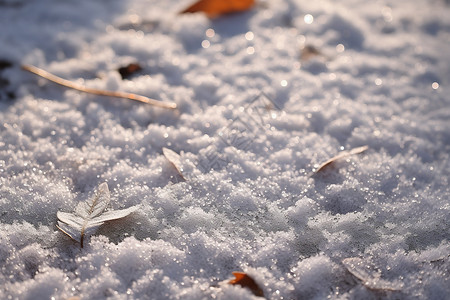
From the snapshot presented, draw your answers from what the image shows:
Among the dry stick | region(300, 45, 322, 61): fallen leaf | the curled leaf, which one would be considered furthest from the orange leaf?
the curled leaf

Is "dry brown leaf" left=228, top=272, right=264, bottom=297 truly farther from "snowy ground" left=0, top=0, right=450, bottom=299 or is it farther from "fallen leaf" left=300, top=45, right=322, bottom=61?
"fallen leaf" left=300, top=45, right=322, bottom=61

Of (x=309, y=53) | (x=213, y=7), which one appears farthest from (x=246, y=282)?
(x=213, y=7)

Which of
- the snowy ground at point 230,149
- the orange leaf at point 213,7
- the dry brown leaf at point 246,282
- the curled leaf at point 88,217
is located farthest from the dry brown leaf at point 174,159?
the orange leaf at point 213,7

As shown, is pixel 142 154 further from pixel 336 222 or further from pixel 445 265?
pixel 445 265

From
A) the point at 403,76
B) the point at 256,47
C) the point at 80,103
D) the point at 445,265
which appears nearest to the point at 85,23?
the point at 80,103

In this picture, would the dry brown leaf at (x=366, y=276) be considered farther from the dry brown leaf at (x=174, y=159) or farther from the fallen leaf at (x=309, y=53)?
the fallen leaf at (x=309, y=53)

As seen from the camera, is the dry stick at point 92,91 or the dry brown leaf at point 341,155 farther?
the dry stick at point 92,91

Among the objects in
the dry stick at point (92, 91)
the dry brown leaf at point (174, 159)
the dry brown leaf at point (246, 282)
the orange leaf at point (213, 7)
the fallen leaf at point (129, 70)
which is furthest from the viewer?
the orange leaf at point (213, 7)
